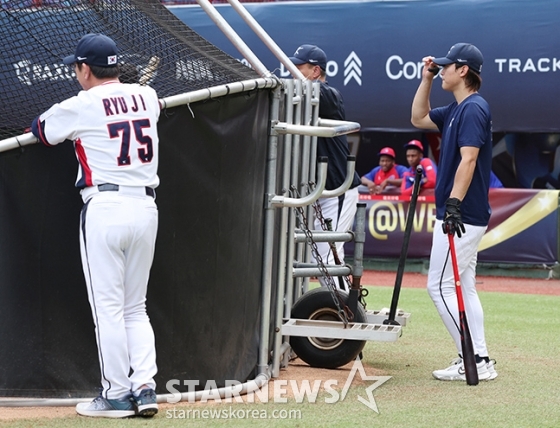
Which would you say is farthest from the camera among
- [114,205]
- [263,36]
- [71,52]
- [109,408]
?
[263,36]

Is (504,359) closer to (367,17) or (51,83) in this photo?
(51,83)

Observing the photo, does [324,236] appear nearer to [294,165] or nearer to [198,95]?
[294,165]

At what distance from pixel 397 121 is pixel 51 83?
32.2 feet

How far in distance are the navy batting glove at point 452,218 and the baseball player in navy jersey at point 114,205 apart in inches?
80.9

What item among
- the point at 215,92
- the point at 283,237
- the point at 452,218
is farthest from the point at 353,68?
the point at 215,92

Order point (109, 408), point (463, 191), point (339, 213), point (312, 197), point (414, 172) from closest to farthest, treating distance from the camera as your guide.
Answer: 1. point (109, 408)
2. point (312, 197)
3. point (463, 191)
4. point (339, 213)
5. point (414, 172)

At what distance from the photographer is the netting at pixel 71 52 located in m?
5.88

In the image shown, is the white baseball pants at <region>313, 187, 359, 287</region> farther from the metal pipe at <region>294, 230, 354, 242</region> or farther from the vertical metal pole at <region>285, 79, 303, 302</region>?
the vertical metal pole at <region>285, 79, 303, 302</region>

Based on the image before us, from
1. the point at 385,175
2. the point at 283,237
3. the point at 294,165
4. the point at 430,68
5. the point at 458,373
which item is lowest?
the point at 458,373

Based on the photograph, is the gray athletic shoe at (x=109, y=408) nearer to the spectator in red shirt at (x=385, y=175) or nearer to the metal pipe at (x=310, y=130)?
the metal pipe at (x=310, y=130)

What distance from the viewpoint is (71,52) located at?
19.8ft

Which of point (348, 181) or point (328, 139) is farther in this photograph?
point (328, 139)

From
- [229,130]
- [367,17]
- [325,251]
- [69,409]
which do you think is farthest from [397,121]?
[69,409]

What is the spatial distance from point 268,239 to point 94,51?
166 centimetres
